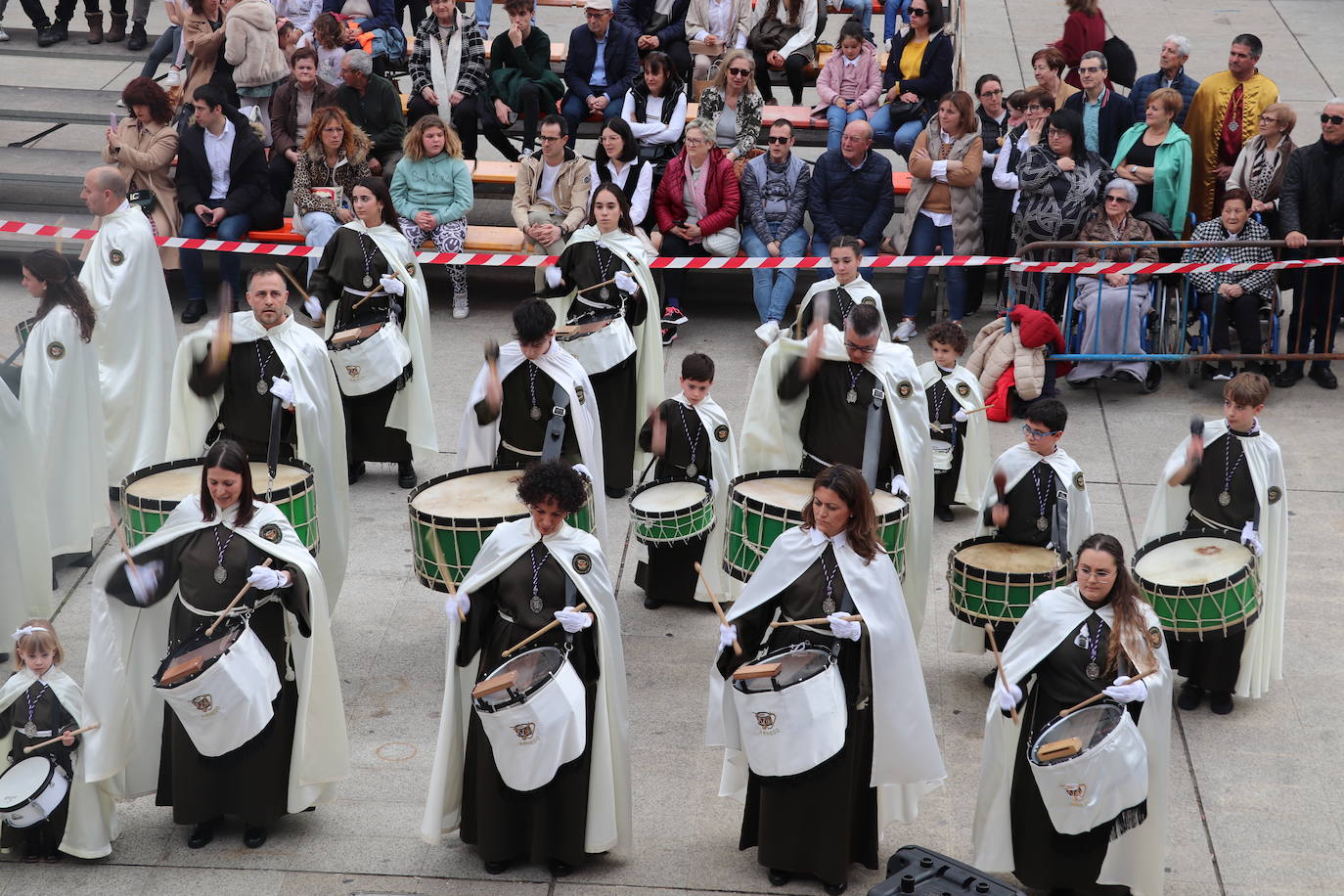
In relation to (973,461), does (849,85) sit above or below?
above

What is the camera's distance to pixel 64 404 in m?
9.97

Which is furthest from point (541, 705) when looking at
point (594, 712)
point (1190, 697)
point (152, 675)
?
point (1190, 697)

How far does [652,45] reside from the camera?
1506 cm

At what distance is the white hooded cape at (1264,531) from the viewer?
8664 millimetres

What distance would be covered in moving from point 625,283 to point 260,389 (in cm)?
272

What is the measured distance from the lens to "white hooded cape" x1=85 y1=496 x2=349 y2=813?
7148mm

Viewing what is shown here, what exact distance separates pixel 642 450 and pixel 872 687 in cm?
410

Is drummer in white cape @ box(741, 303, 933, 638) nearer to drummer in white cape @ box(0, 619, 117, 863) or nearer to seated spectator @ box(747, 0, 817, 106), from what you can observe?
drummer in white cape @ box(0, 619, 117, 863)

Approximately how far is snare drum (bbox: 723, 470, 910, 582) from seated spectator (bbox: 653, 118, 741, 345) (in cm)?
487

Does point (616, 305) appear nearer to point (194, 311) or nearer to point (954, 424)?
point (954, 424)

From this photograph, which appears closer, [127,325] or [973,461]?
[973,461]

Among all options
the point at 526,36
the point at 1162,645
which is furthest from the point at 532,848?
the point at 526,36

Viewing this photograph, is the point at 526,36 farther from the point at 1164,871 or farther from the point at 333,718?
the point at 1164,871

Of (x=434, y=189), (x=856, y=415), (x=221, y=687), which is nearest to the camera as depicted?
(x=221, y=687)
